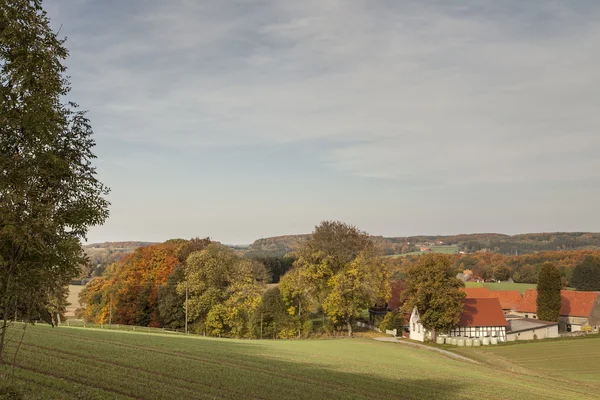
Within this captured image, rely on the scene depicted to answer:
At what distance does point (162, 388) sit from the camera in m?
19.9

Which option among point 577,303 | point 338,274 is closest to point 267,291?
point 338,274

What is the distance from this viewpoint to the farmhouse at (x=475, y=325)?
219 feet

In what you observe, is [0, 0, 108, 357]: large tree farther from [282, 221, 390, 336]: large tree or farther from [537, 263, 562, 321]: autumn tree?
[537, 263, 562, 321]: autumn tree

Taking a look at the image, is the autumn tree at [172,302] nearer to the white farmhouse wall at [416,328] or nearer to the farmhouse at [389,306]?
the white farmhouse wall at [416,328]

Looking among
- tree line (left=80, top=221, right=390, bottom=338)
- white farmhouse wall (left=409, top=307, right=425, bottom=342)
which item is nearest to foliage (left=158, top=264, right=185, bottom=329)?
tree line (left=80, top=221, right=390, bottom=338)

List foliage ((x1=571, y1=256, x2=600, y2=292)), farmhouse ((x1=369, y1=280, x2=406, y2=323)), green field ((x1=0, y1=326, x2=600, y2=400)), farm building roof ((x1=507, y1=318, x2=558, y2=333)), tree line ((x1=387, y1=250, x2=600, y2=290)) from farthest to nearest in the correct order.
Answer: tree line ((x1=387, y1=250, x2=600, y2=290)) < foliage ((x1=571, y1=256, x2=600, y2=292)) < farmhouse ((x1=369, y1=280, x2=406, y2=323)) < farm building roof ((x1=507, y1=318, x2=558, y2=333)) < green field ((x1=0, y1=326, x2=600, y2=400))

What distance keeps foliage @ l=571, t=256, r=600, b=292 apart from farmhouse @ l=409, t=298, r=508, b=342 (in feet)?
181

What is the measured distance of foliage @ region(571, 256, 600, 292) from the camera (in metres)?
110

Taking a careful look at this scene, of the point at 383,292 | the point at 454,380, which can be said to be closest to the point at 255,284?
the point at 383,292

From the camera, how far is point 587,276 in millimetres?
111375

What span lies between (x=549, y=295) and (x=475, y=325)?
1711 centimetres

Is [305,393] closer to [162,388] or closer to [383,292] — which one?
[162,388]

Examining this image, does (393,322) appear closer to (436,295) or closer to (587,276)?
(436,295)

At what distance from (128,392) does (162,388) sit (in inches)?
78.8
